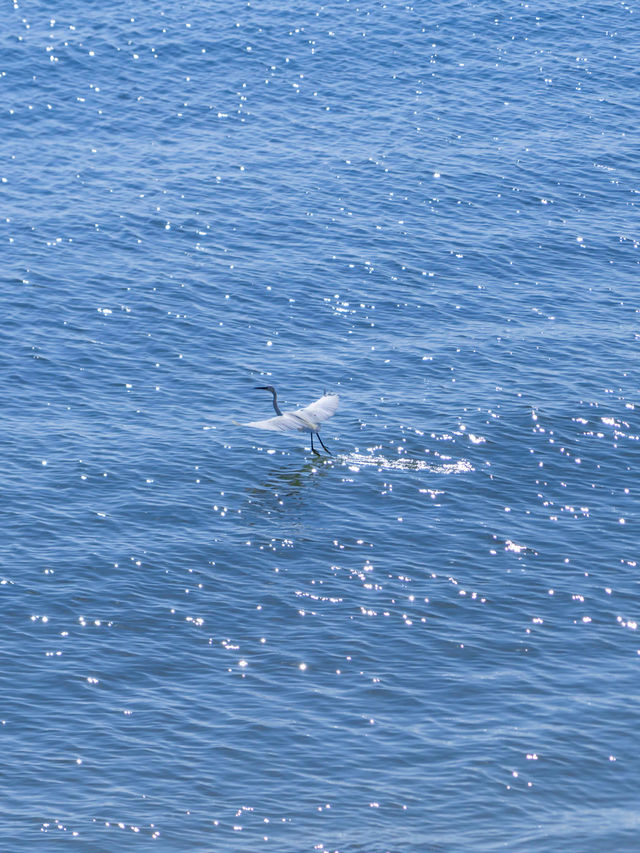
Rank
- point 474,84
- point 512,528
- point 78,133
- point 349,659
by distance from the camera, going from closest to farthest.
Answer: point 349,659
point 512,528
point 78,133
point 474,84

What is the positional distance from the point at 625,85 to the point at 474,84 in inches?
469

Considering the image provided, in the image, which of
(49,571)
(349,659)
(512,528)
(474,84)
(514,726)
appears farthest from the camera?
(474,84)

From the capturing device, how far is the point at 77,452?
54031 millimetres

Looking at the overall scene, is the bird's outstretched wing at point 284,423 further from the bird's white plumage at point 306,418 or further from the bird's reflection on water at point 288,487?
the bird's reflection on water at point 288,487

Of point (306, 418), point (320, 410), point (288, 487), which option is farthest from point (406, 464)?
point (288, 487)

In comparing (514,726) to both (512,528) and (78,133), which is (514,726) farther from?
(78,133)

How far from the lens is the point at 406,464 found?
176 feet

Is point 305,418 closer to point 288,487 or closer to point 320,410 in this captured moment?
point 320,410

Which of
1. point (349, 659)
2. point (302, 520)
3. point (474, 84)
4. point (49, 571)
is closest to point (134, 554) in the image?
point (49, 571)

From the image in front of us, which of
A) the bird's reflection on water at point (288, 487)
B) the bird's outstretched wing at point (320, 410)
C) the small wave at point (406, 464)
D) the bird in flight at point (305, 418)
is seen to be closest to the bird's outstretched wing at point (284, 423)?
the bird in flight at point (305, 418)

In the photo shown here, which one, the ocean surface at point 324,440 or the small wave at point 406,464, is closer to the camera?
the ocean surface at point 324,440

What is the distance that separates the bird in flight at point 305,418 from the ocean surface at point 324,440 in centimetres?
202

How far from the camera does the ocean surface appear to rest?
3581cm

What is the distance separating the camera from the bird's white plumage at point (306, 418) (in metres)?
51.7
